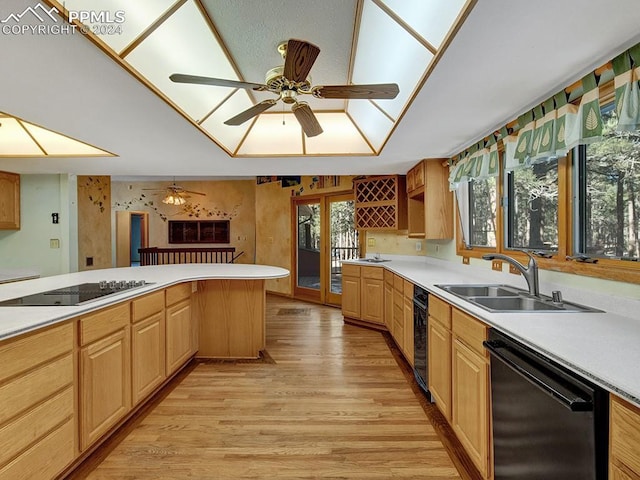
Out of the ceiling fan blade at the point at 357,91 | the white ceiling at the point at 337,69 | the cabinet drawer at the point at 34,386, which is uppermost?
the white ceiling at the point at 337,69

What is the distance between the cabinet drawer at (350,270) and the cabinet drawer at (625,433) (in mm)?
3503

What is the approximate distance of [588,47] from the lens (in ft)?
4.87

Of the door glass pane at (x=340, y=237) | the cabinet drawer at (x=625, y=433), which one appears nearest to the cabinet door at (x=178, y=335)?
the cabinet drawer at (x=625, y=433)

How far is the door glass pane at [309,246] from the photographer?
616 centimetres

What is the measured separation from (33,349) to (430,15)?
93.5 inches

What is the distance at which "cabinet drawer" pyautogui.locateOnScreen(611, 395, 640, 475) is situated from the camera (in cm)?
84

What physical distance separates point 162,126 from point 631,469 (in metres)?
3.13

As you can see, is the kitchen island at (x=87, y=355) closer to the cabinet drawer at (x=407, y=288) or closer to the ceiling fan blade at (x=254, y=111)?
the cabinet drawer at (x=407, y=288)

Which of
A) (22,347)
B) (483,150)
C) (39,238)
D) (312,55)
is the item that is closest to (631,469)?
(312,55)

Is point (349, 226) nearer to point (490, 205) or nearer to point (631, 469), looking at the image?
point (490, 205)

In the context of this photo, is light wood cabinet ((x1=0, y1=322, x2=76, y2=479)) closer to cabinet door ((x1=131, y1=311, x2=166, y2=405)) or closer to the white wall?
cabinet door ((x1=131, y1=311, x2=166, y2=405))

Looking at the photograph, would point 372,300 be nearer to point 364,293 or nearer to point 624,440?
point 364,293

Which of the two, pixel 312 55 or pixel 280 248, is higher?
pixel 312 55

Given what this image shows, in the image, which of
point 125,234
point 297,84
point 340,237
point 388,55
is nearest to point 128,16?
point 297,84
